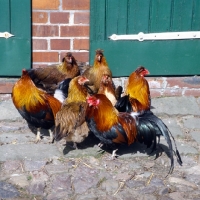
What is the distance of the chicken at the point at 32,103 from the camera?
553 centimetres

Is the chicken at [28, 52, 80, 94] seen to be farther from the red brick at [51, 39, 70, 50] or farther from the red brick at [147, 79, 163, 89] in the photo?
the red brick at [147, 79, 163, 89]

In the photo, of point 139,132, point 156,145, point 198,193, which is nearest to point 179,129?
point 156,145

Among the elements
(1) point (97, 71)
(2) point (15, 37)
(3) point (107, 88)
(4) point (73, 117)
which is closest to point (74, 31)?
(1) point (97, 71)

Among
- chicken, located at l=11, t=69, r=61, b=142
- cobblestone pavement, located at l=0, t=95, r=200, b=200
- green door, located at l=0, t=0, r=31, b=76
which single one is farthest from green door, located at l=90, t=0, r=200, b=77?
chicken, located at l=11, t=69, r=61, b=142

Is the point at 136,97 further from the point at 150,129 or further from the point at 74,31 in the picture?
the point at 74,31

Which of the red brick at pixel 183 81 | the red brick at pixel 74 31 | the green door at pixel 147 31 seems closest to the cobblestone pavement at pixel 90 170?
the red brick at pixel 183 81

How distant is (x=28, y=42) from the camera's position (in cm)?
634

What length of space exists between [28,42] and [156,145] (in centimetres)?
201

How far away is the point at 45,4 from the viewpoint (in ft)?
20.5

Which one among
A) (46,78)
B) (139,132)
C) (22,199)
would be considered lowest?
(22,199)

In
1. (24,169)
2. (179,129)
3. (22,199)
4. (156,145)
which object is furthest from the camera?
(179,129)

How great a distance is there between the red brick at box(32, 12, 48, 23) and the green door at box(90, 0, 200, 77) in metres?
0.56

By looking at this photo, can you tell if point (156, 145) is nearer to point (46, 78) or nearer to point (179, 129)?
point (179, 129)

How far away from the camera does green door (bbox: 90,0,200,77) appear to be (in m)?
6.34
